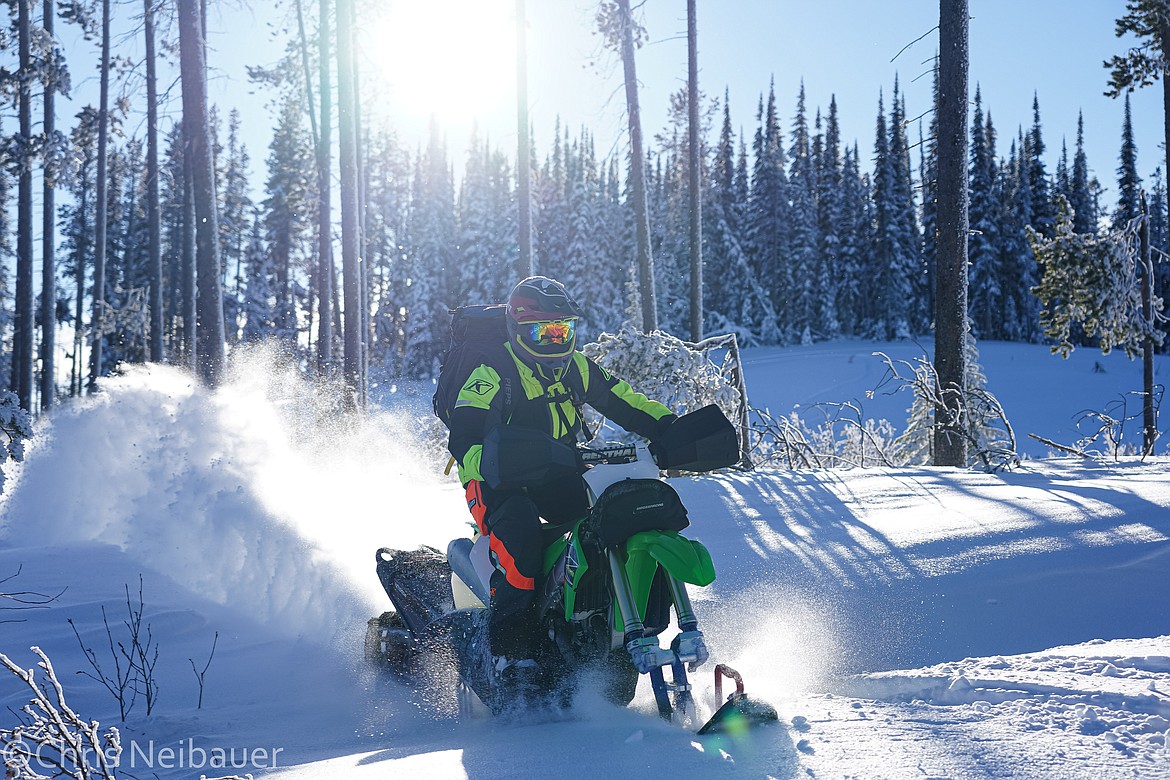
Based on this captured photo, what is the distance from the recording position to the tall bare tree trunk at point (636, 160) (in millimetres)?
19438

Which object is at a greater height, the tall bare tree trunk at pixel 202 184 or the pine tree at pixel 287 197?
the pine tree at pixel 287 197

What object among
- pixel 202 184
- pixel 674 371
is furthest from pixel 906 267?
pixel 202 184

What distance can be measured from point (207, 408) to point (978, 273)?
192 ft

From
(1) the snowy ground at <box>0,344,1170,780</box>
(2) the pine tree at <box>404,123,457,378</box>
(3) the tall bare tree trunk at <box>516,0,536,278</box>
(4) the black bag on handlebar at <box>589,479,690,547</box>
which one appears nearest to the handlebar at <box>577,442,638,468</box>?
(4) the black bag on handlebar at <box>589,479,690,547</box>

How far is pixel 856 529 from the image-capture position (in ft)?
19.9

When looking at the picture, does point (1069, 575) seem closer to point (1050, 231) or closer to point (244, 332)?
point (244, 332)

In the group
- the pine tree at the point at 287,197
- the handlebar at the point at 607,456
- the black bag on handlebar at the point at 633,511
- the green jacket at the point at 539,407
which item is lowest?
the black bag on handlebar at the point at 633,511

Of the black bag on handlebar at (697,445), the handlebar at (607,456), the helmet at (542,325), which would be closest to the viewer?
the handlebar at (607,456)

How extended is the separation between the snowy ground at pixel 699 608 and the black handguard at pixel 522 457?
0.96m

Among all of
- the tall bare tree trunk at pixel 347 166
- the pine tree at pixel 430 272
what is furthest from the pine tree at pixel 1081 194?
the tall bare tree trunk at pixel 347 166

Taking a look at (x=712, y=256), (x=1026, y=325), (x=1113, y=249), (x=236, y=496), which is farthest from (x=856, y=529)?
(x=1026, y=325)

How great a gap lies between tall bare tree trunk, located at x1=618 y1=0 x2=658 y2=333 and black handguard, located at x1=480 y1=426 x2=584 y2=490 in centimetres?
1615

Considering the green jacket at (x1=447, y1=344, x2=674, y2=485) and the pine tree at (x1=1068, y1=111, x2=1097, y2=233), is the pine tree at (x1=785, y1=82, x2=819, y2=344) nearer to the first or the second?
the pine tree at (x1=1068, y1=111, x2=1097, y2=233)

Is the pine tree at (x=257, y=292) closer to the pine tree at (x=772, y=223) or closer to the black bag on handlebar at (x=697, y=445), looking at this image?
the pine tree at (x=772, y=223)
